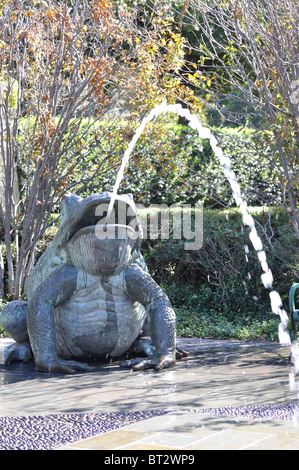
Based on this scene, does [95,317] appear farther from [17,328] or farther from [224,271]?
[224,271]

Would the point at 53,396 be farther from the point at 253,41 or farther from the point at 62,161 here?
the point at 62,161

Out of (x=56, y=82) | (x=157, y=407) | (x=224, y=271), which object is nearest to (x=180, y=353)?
(x=157, y=407)

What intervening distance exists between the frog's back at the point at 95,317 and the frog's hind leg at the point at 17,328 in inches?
16.6

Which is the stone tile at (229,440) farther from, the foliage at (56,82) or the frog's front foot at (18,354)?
the foliage at (56,82)

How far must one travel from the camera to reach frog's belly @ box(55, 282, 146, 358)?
18.3ft

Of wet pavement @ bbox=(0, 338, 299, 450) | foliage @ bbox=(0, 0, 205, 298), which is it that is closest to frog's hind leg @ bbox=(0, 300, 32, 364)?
wet pavement @ bbox=(0, 338, 299, 450)

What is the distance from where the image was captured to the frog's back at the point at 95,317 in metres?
5.56

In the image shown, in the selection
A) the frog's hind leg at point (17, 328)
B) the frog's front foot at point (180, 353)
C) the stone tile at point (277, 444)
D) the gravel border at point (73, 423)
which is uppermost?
the frog's hind leg at point (17, 328)

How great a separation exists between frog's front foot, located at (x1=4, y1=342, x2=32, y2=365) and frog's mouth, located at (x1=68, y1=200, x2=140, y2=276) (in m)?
1.05

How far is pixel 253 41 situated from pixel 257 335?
343 cm

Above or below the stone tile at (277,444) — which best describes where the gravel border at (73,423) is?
below

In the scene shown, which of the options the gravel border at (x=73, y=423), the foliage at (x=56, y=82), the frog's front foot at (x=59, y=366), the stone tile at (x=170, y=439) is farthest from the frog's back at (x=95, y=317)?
the foliage at (x=56, y=82)

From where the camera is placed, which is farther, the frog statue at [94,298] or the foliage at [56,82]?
the foliage at [56,82]

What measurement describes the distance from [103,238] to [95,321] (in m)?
0.75
